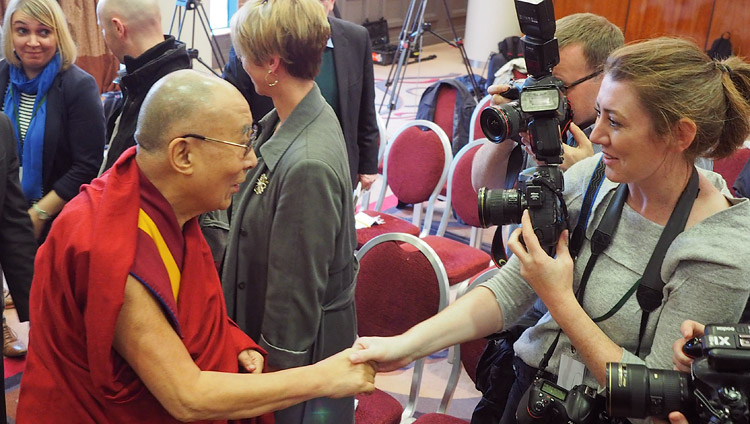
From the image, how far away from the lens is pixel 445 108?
528 cm

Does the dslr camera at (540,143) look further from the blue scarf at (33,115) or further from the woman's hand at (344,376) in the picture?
the blue scarf at (33,115)

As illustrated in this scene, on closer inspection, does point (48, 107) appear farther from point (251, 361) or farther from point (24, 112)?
point (251, 361)

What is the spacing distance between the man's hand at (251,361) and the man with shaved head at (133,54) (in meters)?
1.20

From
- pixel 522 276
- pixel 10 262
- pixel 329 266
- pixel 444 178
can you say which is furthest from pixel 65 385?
pixel 444 178

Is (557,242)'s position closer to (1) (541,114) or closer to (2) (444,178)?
(1) (541,114)

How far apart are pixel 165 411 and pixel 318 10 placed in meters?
1.16

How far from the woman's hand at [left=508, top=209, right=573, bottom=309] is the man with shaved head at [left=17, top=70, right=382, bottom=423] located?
546mm

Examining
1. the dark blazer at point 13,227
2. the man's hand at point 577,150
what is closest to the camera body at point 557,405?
the man's hand at point 577,150

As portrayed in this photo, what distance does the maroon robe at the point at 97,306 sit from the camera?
1.38m

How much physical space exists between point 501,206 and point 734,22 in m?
8.55

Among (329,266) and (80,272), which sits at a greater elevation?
(80,272)

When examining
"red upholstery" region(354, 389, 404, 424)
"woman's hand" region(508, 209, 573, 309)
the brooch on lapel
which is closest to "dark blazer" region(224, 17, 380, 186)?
"red upholstery" region(354, 389, 404, 424)

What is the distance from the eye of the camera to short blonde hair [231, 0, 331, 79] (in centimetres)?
202

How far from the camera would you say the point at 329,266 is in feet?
6.69
